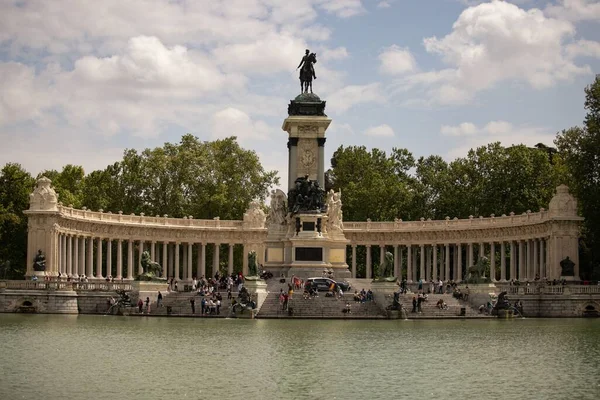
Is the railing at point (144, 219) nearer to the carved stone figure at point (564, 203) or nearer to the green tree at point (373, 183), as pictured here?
the green tree at point (373, 183)

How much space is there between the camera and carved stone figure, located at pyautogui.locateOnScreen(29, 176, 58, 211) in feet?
264

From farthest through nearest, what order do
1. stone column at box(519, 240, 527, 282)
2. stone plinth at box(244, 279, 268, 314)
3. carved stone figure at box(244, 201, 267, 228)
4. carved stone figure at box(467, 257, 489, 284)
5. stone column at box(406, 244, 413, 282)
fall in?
1. carved stone figure at box(244, 201, 267, 228)
2. stone column at box(406, 244, 413, 282)
3. stone column at box(519, 240, 527, 282)
4. carved stone figure at box(467, 257, 489, 284)
5. stone plinth at box(244, 279, 268, 314)

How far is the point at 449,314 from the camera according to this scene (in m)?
60.9

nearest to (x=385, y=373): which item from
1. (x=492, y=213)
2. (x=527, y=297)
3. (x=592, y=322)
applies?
(x=592, y=322)

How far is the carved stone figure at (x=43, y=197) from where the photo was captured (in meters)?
80.4

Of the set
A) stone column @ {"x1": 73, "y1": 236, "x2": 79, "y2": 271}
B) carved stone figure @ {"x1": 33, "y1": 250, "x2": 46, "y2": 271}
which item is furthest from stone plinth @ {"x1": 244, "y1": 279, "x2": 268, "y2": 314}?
stone column @ {"x1": 73, "y1": 236, "x2": 79, "y2": 271}

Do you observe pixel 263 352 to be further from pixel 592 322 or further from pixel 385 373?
pixel 592 322

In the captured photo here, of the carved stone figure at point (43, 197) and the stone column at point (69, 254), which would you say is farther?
the stone column at point (69, 254)

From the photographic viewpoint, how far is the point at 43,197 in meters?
80.4

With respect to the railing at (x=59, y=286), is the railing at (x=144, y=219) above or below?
above

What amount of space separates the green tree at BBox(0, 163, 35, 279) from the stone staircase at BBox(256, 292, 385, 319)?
32.3m

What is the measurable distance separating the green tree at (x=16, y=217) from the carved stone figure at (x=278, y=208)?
20.8 metres

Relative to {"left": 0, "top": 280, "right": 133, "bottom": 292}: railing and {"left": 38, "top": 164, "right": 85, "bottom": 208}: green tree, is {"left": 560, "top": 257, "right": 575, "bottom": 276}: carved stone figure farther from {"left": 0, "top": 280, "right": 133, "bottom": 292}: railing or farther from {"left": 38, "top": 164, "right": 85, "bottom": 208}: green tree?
{"left": 38, "top": 164, "right": 85, "bottom": 208}: green tree

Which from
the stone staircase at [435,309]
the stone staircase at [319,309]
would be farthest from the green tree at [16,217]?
the stone staircase at [435,309]
